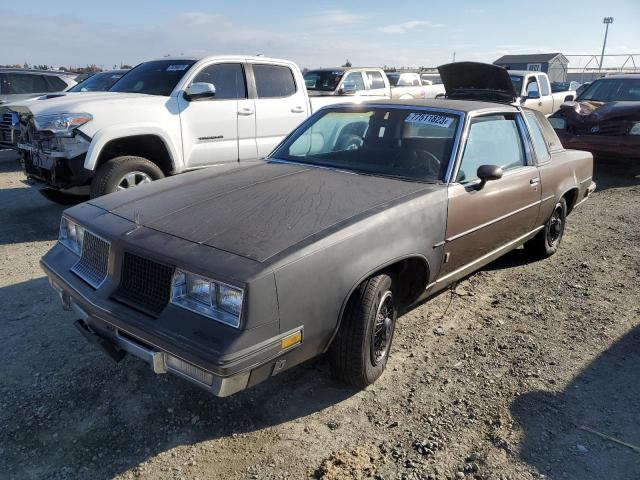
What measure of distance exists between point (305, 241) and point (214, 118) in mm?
4243

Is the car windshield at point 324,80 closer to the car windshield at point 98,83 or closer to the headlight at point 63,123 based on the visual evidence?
the car windshield at point 98,83

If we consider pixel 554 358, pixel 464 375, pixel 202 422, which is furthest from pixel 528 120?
pixel 202 422

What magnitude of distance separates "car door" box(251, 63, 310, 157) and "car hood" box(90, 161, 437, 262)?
3070 mm

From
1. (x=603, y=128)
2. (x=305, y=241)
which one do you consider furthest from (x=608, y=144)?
(x=305, y=241)

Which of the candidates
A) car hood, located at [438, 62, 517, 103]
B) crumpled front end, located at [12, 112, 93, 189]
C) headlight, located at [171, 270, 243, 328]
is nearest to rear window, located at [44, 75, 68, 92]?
crumpled front end, located at [12, 112, 93, 189]

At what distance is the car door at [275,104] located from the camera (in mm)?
6793

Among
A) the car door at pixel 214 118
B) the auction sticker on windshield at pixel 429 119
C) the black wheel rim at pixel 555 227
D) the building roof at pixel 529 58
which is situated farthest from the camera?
the building roof at pixel 529 58

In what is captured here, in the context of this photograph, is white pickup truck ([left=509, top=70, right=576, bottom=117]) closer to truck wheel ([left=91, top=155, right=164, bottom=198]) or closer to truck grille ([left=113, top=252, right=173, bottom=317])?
truck wheel ([left=91, top=155, right=164, bottom=198])

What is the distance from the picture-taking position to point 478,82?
5.80m

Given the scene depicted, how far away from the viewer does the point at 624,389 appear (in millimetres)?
3113

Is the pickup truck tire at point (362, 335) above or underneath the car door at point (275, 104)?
underneath

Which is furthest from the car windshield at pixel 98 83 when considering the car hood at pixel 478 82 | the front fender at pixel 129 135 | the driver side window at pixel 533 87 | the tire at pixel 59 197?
the driver side window at pixel 533 87

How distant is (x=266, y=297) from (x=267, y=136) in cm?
493

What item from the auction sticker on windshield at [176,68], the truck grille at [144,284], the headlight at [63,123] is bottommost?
the truck grille at [144,284]
